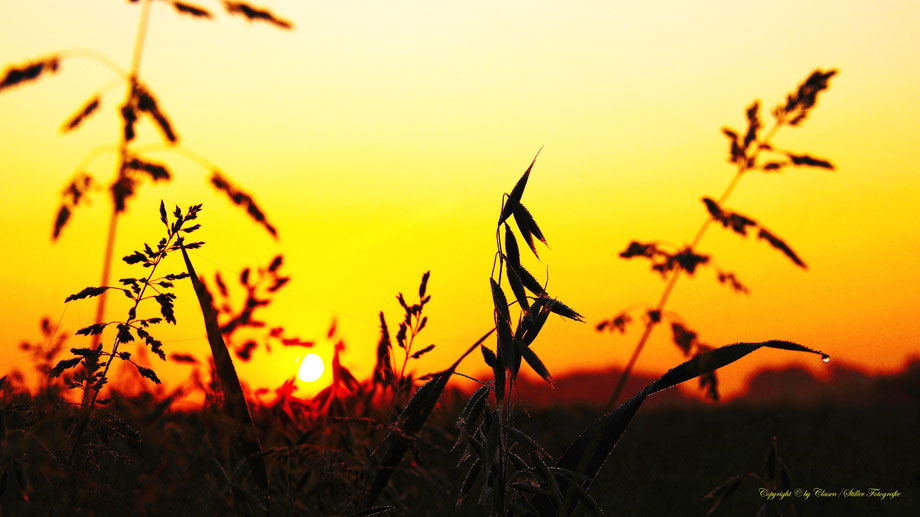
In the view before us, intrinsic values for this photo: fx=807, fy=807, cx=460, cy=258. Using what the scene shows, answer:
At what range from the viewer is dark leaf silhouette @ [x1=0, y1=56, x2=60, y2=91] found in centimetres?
229

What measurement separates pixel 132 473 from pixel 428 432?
1139mm

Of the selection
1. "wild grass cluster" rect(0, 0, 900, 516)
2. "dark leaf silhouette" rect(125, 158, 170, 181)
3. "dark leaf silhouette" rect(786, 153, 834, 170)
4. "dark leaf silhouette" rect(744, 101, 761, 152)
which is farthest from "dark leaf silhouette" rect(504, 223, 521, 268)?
"dark leaf silhouette" rect(744, 101, 761, 152)

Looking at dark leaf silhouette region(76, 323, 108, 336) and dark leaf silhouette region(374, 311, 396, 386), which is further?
dark leaf silhouette region(374, 311, 396, 386)

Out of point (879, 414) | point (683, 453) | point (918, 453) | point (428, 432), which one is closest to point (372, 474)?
point (428, 432)

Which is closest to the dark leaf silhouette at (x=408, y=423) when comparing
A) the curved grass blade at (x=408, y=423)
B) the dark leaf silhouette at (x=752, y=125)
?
the curved grass blade at (x=408, y=423)

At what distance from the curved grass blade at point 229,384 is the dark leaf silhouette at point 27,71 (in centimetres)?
88

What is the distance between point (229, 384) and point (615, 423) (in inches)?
34.6

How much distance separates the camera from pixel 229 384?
1.83m

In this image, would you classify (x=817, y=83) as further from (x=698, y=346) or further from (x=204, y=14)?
(x=204, y=14)

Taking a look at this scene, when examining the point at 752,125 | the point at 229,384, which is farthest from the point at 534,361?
the point at 752,125

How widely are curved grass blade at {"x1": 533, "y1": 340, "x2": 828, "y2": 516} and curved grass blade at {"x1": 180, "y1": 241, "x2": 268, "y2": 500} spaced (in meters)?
0.64

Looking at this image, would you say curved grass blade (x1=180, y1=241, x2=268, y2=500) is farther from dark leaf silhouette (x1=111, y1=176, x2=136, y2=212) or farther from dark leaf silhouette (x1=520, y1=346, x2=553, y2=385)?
dark leaf silhouette (x1=520, y1=346, x2=553, y2=385)

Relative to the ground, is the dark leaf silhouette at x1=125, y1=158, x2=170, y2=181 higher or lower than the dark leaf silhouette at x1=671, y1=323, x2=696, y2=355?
higher

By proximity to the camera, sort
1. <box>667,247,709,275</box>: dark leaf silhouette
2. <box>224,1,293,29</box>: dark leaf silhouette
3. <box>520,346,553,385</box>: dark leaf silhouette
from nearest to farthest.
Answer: <box>520,346,553,385</box>: dark leaf silhouette
<box>224,1,293,29</box>: dark leaf silhouette
<box>667,247,709,275</box>: dark leaf silhouette
